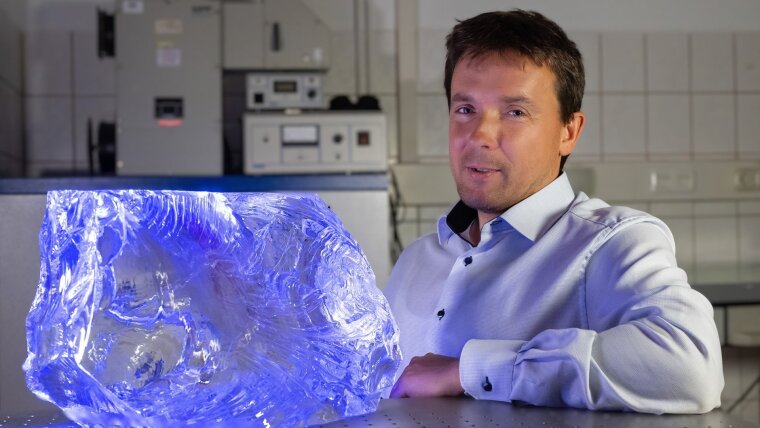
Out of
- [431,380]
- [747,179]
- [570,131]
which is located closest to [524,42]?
→ [570,131]

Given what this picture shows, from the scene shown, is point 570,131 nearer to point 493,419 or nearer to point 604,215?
point 604,215

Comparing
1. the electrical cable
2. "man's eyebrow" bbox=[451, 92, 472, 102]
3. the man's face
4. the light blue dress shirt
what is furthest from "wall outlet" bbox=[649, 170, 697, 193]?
"man's eyebrow" bbox=[451, 92, 472, 102]

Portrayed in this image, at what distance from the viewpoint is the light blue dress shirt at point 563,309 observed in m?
0.84

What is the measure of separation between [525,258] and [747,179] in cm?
269

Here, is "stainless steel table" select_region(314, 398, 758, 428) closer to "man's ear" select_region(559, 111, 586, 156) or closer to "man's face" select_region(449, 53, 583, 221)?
"man's face" select_region(449, 53, 583, 221)

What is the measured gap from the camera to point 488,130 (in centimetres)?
109

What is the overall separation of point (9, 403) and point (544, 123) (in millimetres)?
1601

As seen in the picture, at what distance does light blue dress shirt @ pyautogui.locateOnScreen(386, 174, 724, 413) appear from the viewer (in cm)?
84

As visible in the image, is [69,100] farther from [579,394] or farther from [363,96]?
[579,394]

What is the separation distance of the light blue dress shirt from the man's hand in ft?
0.07

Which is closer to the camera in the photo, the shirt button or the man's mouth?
the shirt button

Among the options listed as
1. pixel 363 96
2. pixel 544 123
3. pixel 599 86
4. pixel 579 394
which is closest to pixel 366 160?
pixel 363 96

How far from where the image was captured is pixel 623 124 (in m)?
3.53

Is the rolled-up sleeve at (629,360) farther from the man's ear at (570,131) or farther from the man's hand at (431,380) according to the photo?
the man's ear at (570,131)
